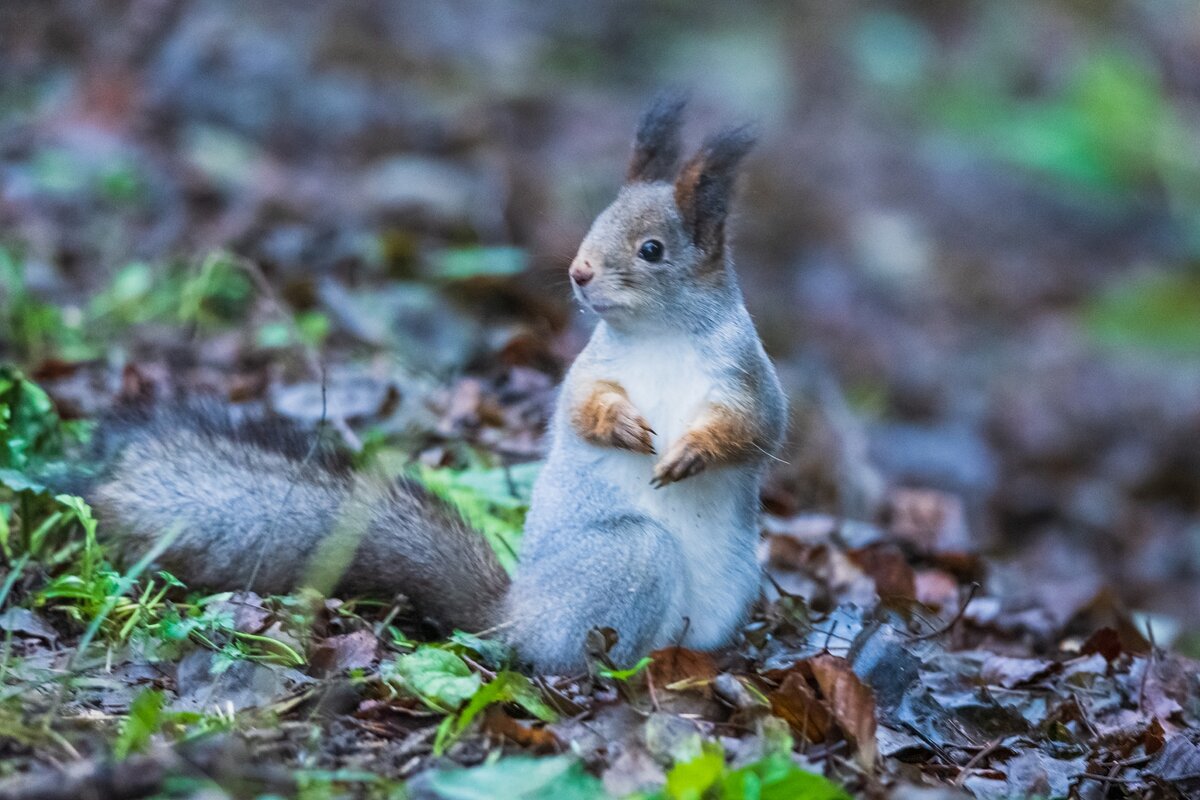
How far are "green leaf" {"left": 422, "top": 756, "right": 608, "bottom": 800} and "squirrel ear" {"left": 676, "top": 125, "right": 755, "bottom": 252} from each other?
55.7 inches

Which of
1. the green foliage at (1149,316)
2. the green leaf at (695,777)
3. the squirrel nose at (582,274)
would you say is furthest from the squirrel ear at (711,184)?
the green foliage at (1149,316)

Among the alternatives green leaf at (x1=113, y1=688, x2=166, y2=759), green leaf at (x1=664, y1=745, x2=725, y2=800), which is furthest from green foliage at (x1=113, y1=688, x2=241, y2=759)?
green leaf at (x1=664, y1=745, x2=725, y2=800)

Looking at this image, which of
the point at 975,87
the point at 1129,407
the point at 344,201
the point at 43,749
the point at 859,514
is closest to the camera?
the point at 43,749

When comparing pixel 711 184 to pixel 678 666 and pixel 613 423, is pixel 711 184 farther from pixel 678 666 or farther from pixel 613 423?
pixel 678 666

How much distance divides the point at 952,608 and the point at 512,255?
2852 millimetres

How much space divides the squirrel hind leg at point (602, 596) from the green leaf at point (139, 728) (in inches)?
37.6

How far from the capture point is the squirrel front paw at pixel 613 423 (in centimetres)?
327

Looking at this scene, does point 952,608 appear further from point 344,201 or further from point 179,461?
point 344,201

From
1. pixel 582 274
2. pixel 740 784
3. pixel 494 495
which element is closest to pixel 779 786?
pixel 740 784

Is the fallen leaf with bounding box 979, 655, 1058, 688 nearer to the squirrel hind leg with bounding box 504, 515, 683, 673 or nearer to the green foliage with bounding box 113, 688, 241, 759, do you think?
the squirrel hind leg with bounding box 504, 515, 683, 673

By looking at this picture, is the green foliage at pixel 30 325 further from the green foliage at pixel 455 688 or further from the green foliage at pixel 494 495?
the green foliage at pixel 455 688

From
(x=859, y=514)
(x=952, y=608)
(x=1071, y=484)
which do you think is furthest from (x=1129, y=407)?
(x=952, y=608)

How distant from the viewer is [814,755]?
9.51ft

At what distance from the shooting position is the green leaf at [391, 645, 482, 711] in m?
2.97
